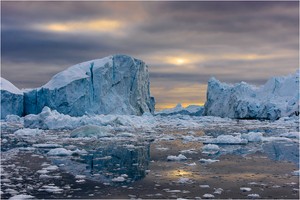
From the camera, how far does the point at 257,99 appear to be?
148 ft

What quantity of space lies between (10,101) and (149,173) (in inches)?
1104

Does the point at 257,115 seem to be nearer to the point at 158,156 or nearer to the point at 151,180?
the point at 158,156

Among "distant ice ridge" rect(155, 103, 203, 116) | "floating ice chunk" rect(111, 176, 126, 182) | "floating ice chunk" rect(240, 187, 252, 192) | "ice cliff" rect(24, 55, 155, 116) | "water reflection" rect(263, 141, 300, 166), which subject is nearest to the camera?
"floating ice chunk" rect(240, 187, 252, 192)

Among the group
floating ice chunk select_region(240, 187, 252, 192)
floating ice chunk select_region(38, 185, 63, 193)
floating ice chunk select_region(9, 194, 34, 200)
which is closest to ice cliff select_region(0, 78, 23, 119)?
floating ice chunk select_region(38, 185, 63, 193)

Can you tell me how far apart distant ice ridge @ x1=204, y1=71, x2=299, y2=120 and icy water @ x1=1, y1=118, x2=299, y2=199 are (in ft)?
99.7

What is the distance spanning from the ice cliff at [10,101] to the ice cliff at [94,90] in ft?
3.56

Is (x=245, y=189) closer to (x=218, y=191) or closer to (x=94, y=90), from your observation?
(x=218, y=191)

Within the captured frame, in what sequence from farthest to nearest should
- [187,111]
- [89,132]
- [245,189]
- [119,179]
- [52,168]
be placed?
[187,111] < [89,132] < [52,168] < [119,179] < [245,189]

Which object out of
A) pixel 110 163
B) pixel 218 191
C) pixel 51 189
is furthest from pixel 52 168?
pixel 218 191

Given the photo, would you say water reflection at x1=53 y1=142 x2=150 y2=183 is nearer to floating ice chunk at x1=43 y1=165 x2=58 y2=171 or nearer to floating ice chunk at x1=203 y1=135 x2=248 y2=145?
floating ice chunk at x1=43 y1=165 x2=58 y2=171

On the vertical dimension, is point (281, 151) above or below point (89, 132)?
below

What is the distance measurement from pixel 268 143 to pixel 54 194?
34.6ft

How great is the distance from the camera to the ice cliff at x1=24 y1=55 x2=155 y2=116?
32469 mm

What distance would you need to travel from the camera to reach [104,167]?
9445 mm
